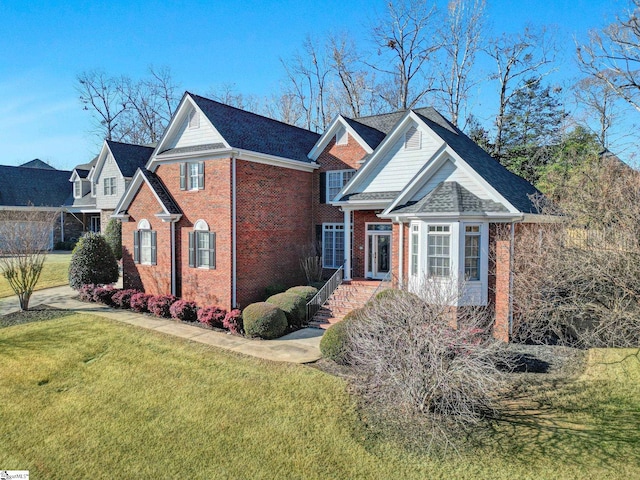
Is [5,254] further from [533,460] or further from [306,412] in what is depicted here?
[533,460]

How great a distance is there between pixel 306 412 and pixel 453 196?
8.50 meters

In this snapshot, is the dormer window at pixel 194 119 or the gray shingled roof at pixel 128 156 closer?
the dormer window at pixel 194 119

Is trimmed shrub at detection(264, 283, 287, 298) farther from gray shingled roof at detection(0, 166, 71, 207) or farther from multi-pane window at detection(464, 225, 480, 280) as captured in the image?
gray shingled roof at detection(0, 166, 71, 207)

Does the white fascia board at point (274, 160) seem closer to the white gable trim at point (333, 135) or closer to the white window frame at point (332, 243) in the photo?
the white gable trim at point (333, 135)

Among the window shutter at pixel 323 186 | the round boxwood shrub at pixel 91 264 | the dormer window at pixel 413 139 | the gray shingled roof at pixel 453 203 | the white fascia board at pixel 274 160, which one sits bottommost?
the round boxwood shrub at pixel 91 264

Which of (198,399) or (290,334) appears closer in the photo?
(198,399)

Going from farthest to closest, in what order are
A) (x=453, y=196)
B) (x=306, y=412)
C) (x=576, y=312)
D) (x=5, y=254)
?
1. (x=5, y=254)
2. (x=453, y=196)
3. (x=576, y=312)
4. (x=306, y=412)

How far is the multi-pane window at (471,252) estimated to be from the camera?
13.2 meters

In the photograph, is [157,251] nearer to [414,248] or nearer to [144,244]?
[144,244]

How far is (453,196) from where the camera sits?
44.1 ft

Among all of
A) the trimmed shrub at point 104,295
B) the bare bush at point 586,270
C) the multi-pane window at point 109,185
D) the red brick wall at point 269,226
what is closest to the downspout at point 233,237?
the red brick wall at point 269,226

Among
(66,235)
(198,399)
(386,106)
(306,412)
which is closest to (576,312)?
(306,412)

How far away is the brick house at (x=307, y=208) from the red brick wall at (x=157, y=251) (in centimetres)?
8

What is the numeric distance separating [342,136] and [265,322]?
34.0ft
